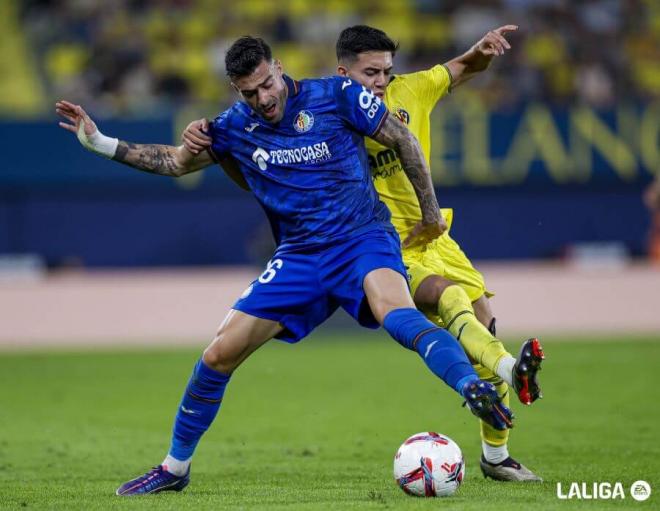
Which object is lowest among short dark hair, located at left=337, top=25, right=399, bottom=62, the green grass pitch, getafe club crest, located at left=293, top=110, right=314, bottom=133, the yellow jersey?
the green grass pitch

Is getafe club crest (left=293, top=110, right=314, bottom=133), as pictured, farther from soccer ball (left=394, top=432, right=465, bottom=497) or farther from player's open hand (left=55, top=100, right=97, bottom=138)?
soccer ball (left=394, top=432, right=465, bottom=497)

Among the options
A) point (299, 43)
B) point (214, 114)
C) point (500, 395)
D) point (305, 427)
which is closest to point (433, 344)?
point (500, 395)

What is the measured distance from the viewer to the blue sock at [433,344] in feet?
18.0

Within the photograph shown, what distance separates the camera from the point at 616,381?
478 inches

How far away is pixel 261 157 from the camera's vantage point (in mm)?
6164

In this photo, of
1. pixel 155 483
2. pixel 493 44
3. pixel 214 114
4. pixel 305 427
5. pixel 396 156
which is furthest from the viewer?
pixel 214 114

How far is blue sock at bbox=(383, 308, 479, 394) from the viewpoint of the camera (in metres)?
5.48

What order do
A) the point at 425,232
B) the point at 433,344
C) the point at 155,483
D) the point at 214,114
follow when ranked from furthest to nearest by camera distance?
1. the point at 214,114
2. the point at 425,232
3. the point at 155,483
4. the point at 433,344

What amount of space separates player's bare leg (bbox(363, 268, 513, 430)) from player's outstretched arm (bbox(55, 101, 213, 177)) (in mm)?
1172

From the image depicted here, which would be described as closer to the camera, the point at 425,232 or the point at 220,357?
the point at 220,357

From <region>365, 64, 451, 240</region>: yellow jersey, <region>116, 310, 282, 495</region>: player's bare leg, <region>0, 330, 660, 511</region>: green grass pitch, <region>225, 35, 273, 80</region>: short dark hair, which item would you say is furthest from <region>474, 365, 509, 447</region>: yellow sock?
<region>225, 35, 273, 80</region>: short dark hair

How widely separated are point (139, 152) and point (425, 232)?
1560 mm

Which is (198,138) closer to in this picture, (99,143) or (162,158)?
(162,158)

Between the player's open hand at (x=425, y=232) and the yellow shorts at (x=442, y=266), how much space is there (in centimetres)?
10
